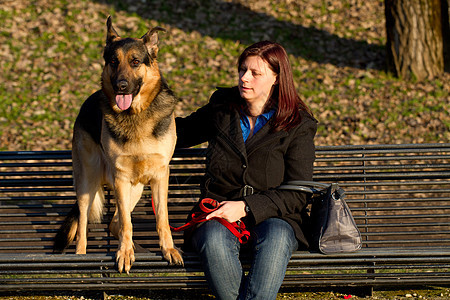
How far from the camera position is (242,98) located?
3.73 metres

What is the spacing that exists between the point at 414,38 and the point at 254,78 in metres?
5.93

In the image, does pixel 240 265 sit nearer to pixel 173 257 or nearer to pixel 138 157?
pixel 173 257

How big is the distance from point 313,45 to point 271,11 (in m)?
1.45

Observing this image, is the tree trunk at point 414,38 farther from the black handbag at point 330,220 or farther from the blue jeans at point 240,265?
the blue jeans at point 240,265

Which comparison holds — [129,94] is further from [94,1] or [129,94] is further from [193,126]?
[94,1]

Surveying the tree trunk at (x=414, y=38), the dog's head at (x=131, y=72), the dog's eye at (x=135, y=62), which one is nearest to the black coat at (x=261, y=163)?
the dog's head at (x=131, y=72)

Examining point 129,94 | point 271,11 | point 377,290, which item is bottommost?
point 377,290

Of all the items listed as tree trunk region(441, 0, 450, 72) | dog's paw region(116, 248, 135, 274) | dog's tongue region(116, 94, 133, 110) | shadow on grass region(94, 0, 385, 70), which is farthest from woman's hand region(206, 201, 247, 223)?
tree trunk region(441, 0, 450, 72)

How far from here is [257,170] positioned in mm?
3463

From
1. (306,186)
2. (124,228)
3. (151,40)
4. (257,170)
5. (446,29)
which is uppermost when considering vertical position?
(446,29)

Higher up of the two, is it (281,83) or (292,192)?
(281,83)

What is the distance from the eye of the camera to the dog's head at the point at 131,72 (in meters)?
3.42

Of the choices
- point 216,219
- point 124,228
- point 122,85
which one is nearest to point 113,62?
point 122,85

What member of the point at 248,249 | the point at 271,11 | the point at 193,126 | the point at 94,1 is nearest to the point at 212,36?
the point at 271,11
